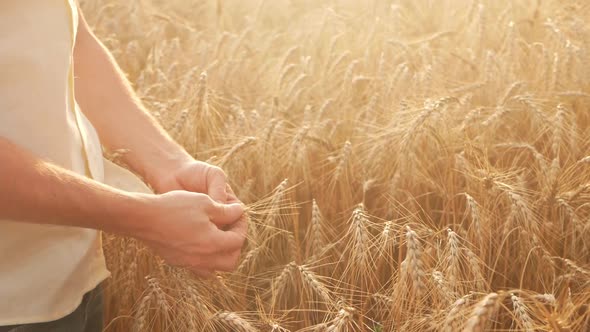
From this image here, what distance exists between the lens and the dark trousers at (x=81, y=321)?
993mm

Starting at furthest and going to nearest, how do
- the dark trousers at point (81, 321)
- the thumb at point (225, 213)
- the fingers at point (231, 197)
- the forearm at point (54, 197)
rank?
the fingers at point (231, 197), the thumb at point (225, 213), the dark trousers at point (81, 321), the forearm at point (54, 197)

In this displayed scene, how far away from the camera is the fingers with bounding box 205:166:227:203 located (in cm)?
118

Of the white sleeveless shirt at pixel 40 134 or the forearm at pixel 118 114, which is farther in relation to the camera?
the forearm at pixel 118 114

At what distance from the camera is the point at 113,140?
130 cm

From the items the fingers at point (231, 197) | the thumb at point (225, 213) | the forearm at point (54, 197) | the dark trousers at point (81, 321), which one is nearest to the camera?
the forearm at point (54, 197)

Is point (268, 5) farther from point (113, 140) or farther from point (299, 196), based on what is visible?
point (113, 140)

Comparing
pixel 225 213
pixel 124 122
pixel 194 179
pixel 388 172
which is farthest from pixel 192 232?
pixel 388 172

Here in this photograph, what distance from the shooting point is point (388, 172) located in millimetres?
1662

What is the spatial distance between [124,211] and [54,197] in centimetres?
11

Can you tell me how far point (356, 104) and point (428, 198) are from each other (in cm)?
54

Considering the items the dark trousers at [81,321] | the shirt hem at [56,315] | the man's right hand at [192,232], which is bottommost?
the dark trousers at [81,321]

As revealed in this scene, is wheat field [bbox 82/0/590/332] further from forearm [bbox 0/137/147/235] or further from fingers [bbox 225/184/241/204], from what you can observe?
forearm [bbox 0/137/147/235]

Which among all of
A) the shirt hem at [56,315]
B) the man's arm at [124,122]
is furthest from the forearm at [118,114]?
the shirt hem at [56,315]

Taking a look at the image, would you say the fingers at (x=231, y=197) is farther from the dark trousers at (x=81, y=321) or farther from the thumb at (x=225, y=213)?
the dark trousers at (x=81, y=321)
